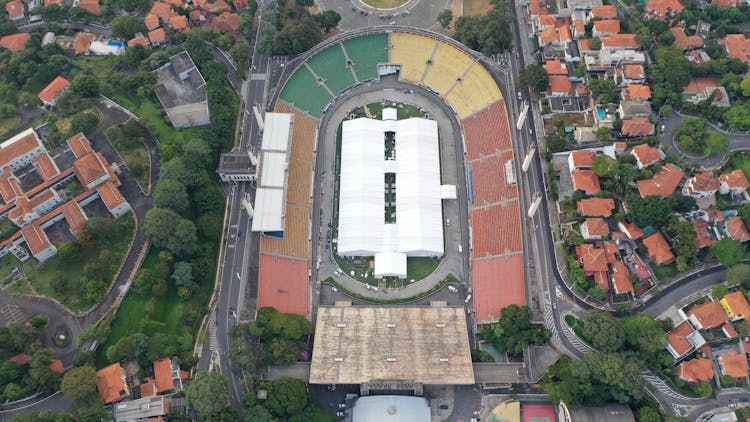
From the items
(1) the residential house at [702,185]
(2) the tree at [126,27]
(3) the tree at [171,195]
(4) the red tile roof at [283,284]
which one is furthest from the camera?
(2) the tree at [126,27]

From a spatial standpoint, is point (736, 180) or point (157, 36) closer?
point (736, 180)

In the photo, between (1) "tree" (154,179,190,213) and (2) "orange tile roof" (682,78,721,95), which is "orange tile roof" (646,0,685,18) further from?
(1) "tree" (154,179,190,213)

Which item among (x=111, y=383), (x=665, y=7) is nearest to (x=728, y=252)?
(x=665, y=7)

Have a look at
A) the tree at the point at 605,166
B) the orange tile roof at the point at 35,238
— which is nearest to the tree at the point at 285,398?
A: the orange tile roof at the point at 35,238

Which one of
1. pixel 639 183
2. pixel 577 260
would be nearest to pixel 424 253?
pixel 577 260

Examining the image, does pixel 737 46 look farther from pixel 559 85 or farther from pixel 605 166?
pixel 605 166

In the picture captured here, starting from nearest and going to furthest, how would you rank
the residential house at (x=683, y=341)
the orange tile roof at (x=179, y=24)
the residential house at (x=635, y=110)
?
the residential house at (x=683, y=341) → the residential house at (x=635, y=110) → the orange tile roof at (x=179, y=24)

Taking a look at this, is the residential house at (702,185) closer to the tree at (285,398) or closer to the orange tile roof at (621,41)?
the orange tile roof at (621,41)
